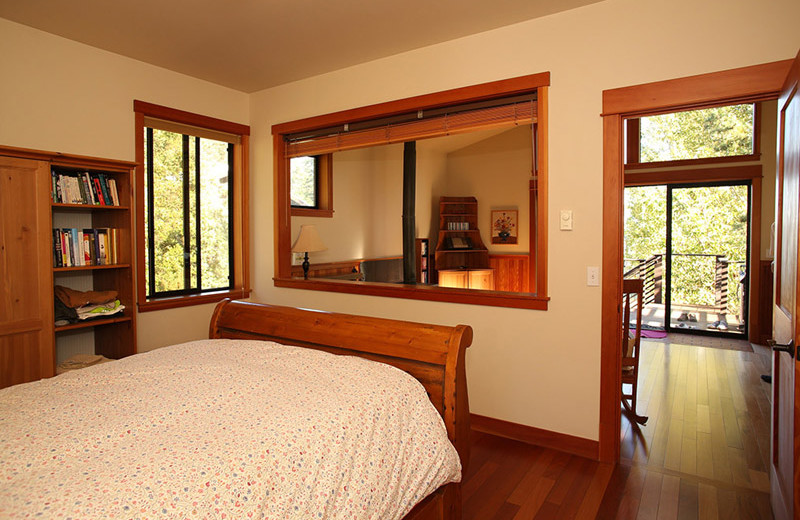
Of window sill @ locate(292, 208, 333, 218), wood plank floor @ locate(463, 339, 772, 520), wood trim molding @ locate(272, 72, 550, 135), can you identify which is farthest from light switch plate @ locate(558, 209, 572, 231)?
window sill @ locate(292, 208, 333, 218)

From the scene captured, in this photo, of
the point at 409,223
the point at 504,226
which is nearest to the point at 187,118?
the point at 409,223

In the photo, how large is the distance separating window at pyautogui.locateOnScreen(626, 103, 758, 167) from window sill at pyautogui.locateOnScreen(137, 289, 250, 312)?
18.0 feet

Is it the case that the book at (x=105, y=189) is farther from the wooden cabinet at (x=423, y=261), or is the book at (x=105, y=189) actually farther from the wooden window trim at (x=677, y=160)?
the wooden window trim at (x=677, y=160)

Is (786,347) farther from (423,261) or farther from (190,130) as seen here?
(423,261)

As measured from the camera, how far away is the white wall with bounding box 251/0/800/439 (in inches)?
93.3

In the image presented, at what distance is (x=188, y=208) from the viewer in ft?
13.2

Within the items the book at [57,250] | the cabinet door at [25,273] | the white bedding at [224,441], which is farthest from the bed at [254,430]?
the book at [57,250]

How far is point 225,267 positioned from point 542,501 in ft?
11.1

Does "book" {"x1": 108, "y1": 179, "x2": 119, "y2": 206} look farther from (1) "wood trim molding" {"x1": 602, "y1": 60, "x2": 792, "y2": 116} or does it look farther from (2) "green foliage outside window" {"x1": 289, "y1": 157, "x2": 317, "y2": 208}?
(1) "wood trim molding" {"x1": 602, "y1": 60, "x2": 792, "y2": 116}

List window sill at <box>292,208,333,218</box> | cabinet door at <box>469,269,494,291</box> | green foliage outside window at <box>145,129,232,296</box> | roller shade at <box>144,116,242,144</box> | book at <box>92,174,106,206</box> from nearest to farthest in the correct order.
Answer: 1. book at <box>92,174,106,206</box>
2. roller shade at <box>144,116,242,144</box>
3. green foliage outside window at <box>145,129,232,296</box>
4. window sill at <box>292,208,333,218</box>
5. cabinet door at <box>469,269,494,291</box>

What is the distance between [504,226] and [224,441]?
5708 mm

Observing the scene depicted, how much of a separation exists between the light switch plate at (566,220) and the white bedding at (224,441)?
152cm

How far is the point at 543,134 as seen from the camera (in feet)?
9.32

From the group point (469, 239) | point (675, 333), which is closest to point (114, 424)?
point (469, 239)
